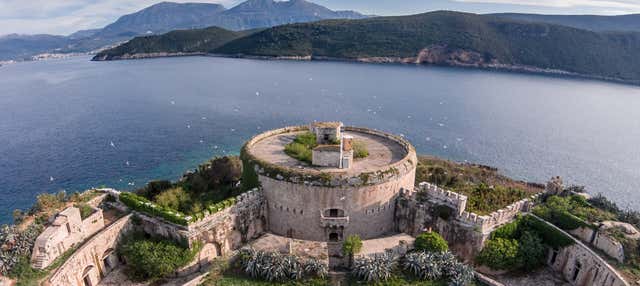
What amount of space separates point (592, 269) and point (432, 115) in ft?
219

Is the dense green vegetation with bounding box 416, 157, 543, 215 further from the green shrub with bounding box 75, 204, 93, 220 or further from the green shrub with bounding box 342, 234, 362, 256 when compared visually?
the green shrub with bounding box 75, 204, 93, 220

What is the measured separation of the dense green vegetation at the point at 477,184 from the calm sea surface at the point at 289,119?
20.8 ft

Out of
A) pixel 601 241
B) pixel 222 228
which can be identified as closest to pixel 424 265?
pixel 601 241

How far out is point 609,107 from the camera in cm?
9956

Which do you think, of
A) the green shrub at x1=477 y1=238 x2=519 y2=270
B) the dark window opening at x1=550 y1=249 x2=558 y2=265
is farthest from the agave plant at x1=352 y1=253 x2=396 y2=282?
the dark window opening at x1=550 y1=249 x2=558 y2=265

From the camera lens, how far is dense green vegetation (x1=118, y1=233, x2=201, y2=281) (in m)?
24.6

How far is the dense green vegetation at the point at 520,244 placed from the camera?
83.9 ft

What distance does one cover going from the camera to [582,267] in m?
24.2

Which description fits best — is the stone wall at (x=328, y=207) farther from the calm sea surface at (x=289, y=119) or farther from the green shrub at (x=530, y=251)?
the calm sea surface at (x=289, y=119)

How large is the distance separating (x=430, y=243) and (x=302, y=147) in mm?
13668

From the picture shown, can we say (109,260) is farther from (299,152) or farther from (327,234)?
(299,152)

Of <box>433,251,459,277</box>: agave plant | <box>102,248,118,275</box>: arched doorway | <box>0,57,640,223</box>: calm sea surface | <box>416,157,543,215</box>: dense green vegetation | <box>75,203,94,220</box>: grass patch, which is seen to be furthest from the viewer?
<box>0,57,640,223</box>: calm sea surface

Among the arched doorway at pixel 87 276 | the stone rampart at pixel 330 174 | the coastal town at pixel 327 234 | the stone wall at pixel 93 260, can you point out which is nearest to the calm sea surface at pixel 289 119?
the stone wall at pixel 93 260

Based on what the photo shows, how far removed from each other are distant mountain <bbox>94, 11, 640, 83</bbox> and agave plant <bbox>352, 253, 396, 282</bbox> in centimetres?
15332
